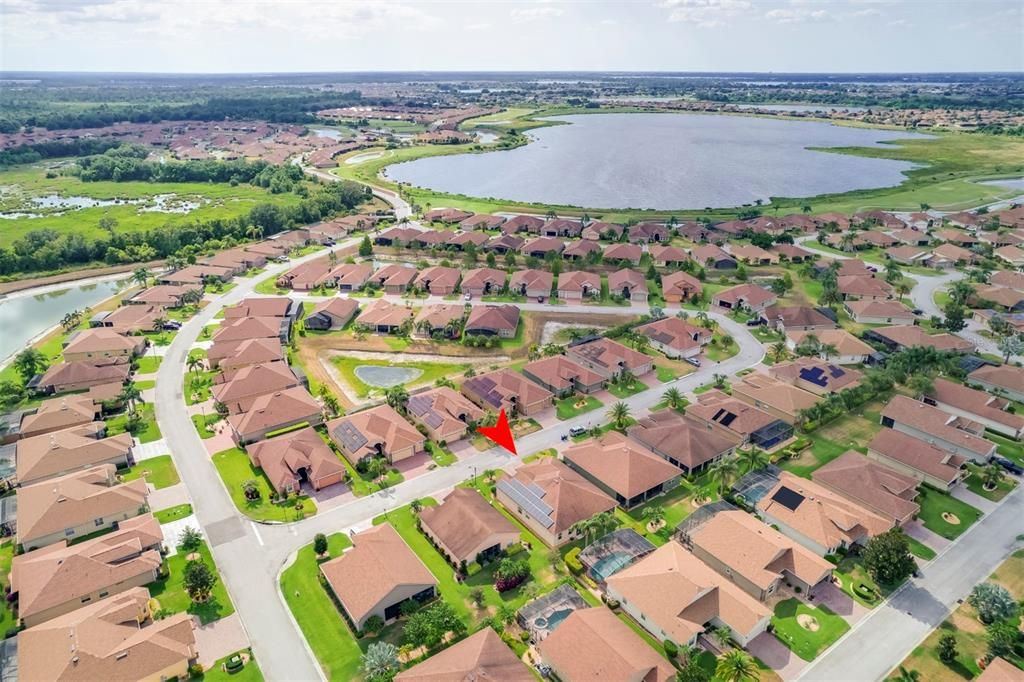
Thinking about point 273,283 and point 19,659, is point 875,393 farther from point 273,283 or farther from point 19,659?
point 273,283

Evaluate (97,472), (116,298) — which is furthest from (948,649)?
(116,298)

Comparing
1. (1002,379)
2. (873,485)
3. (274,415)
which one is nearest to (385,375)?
(274,415)

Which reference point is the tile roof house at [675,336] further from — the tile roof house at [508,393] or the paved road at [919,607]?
the paved road at [919,607]

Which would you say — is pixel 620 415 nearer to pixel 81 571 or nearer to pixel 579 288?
pixel 579 288

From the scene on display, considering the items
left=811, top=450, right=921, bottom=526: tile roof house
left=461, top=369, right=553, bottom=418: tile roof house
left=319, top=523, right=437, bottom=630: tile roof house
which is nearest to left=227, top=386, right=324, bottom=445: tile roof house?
left=461, top=369, right=553, bottom=418: tile roof house

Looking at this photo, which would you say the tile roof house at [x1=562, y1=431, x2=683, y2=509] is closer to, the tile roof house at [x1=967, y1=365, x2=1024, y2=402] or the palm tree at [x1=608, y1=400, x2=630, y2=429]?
the palm tree at [x1=608, y1=400, x2=630, y2=429]

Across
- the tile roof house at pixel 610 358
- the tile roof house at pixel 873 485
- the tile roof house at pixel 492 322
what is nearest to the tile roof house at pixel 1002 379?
the tile roof house at pixel 873 485
